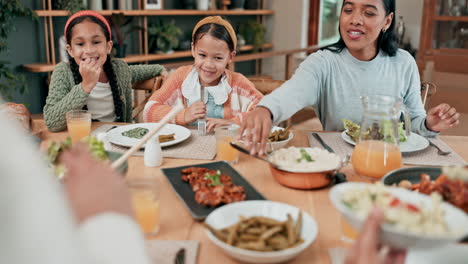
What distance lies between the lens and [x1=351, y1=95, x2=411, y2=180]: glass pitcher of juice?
1292 millimetres

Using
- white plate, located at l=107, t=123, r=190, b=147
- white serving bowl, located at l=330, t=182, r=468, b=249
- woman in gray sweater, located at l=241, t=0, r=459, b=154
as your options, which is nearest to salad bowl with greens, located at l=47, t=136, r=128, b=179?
white plate, located at l=107, t=123, r=190, b=147

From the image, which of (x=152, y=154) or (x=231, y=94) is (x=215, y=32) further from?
(x=152, y=154)

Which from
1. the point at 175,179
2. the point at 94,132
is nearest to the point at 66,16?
the point at 94,132

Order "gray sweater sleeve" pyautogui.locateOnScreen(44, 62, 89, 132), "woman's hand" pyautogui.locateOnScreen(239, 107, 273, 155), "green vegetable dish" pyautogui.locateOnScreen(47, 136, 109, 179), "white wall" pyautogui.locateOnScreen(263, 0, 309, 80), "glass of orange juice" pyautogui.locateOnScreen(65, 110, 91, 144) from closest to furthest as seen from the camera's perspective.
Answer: "green vegetable dish" pyautogui.locateOnScreen(47, 136, 109, 179) → "woman's hand" pyautogui.locateOnScreen(239, 107, 273, 155) → "glass of orange juice" pyautogui.locateOnScreen(65, 110, 91, 144) → "gray sweater sleeve" pyautogui.locateOnScreen(44, 62, 89, 132) → "white wall" pyautogui.locateOnScreen(263, 0, 309, 80)

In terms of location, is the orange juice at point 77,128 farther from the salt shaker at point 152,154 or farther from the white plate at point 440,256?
the white plate at point 440,256

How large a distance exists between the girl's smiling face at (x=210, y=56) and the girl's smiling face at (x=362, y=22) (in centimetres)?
58

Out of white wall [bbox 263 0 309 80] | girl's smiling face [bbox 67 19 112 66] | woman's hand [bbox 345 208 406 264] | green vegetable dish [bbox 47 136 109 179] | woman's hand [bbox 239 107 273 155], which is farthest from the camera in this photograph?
white wall [bbox 263 0 309 80]

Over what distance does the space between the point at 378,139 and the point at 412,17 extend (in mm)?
4918

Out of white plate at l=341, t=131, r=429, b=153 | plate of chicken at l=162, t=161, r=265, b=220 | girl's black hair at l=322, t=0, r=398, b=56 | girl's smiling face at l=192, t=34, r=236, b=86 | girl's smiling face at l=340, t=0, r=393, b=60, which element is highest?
girl's smiling face at l=340, t=0, r=393, b=60

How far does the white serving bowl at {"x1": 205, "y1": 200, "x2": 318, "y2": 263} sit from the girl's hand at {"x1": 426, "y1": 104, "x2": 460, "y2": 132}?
3.25 feet

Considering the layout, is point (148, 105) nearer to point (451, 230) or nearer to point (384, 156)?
point (384, 156)

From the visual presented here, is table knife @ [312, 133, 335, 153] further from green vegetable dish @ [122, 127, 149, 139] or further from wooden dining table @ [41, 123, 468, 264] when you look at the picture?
green vegetable dish @ [122, 127, 149, 139]

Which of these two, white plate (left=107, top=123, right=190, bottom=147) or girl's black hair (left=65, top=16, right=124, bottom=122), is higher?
girl's black hair (left=65, top=16, right=124, bottom=122)

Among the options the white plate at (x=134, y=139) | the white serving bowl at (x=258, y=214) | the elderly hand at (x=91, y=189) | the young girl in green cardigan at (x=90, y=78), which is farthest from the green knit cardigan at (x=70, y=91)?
the elderly hand at (x=91, y=189)
